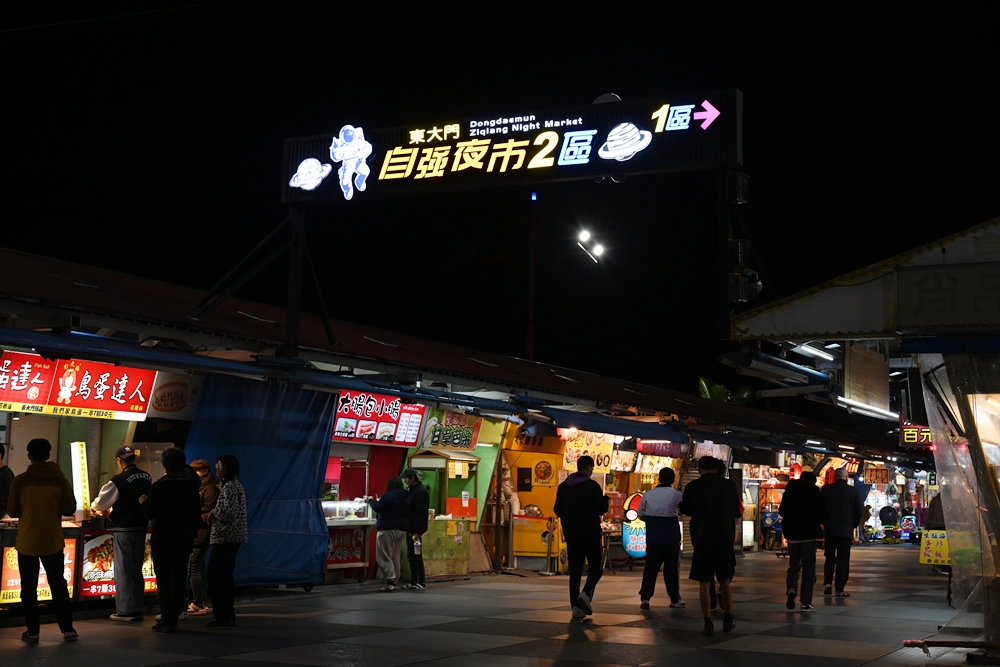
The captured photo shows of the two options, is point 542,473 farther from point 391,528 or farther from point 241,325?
point 241,325

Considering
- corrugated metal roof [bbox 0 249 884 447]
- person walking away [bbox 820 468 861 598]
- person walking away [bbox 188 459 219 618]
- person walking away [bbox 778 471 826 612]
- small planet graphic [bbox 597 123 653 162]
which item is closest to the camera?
corrugated metal roof [bbox 0 249 884 447]

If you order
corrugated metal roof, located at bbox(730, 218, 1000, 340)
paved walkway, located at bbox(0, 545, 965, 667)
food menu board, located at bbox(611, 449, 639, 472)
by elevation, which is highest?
corrugated metal roof, located at bbox(730, 218, 1000, 340)

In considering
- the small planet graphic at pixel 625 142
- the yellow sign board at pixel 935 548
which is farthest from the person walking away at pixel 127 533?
the yellow sign board at pixel 935 548

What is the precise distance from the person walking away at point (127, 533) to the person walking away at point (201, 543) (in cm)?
94

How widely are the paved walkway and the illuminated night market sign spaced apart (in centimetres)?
538

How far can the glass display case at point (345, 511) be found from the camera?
16625 millimetres

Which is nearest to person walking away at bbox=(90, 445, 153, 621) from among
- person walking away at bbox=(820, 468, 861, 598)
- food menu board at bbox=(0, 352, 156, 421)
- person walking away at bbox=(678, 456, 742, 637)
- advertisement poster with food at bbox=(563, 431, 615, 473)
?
food menu board at bbox=(0, 352, 156, 421)

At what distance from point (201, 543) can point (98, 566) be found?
1234 millimetres

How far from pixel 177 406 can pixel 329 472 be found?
4.63 metres

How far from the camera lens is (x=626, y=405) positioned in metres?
18.5

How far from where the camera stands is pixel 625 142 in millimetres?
12375

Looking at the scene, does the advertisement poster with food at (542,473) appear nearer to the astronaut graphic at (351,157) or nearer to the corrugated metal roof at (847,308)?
the astronaut graphic at (351,157)

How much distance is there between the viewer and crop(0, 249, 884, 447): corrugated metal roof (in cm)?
1053

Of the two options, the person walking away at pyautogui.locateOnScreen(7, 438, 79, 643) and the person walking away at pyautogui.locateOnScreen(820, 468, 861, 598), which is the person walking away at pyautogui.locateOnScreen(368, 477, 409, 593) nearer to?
the person walking away at pyautogui.locateOnScreen(7, 438, 79, 643)
